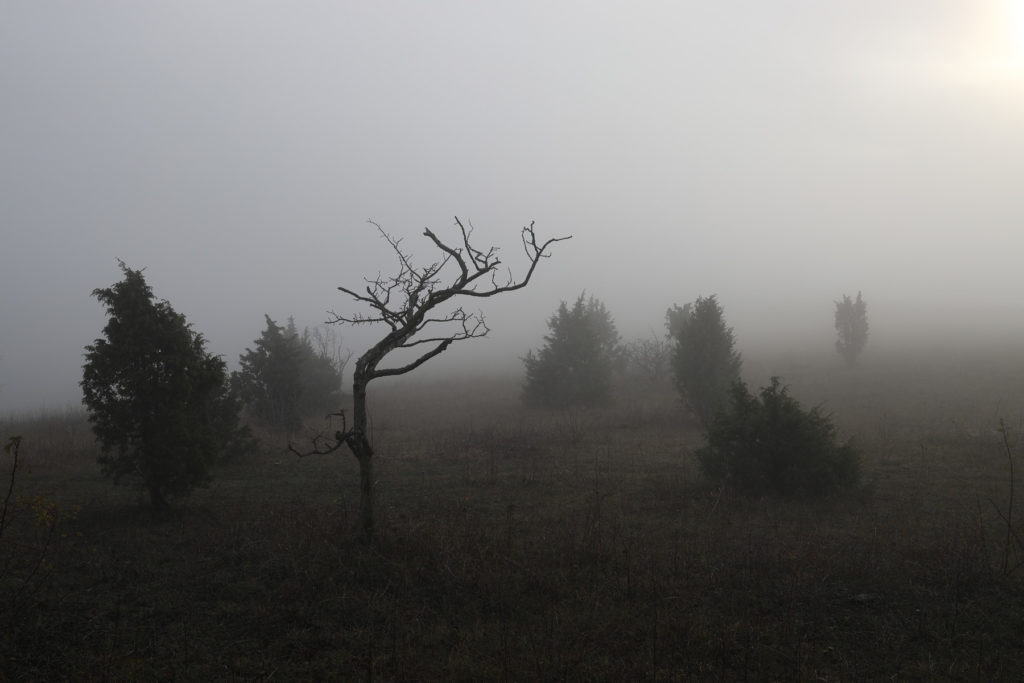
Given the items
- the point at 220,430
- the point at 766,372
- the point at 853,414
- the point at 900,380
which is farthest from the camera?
the point at 766,372

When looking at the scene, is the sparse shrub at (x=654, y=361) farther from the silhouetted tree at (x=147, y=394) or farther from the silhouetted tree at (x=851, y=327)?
the silhouetted tree at (x=147, y=394)

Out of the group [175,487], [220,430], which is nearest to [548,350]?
[220,430]

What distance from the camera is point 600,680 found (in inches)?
177

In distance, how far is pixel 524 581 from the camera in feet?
20.7

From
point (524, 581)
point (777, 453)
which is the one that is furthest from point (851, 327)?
point (524, 581)

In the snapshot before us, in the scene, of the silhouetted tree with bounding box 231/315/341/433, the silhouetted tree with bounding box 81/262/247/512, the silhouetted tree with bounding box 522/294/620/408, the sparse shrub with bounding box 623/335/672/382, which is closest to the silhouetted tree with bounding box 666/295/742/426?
the silhouetted tree with bounding box 522/294/620/408

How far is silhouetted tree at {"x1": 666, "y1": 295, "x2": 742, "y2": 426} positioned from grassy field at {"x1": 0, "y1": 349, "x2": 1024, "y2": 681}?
8.10 meters

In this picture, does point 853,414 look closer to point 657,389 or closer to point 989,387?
point 989,387

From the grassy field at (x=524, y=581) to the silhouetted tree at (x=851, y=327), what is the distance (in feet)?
84.9

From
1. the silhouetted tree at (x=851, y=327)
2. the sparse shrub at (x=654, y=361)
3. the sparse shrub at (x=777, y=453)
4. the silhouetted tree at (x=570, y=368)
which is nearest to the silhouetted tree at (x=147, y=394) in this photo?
the sparse shrub at (x=777, y=453)

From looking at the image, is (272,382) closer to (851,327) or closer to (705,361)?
(705,361)

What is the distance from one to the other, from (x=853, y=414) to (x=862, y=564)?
681 inches

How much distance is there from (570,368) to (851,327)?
66.6ft

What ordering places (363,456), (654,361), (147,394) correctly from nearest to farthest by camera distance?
(363,456), (147,394), (654,361)
